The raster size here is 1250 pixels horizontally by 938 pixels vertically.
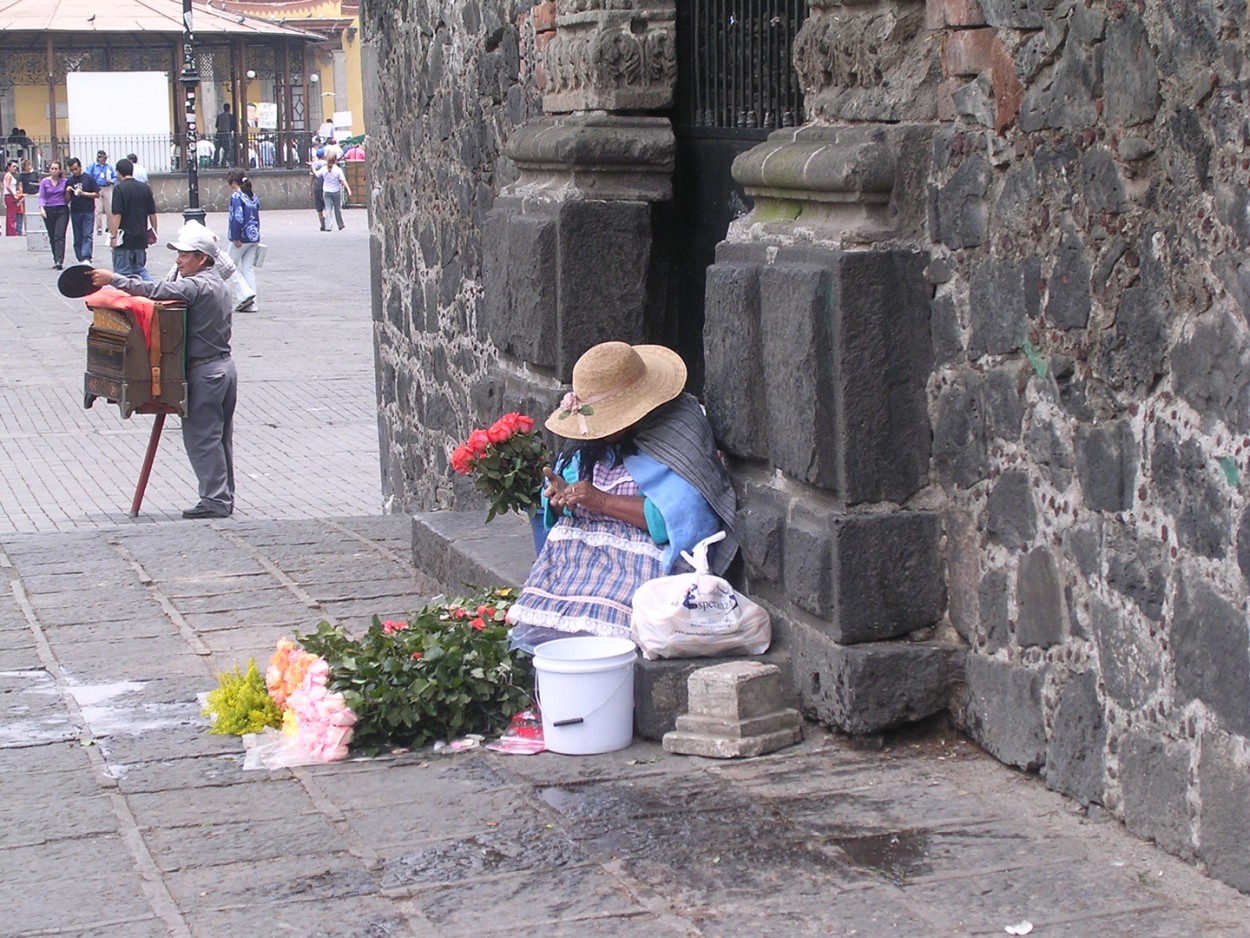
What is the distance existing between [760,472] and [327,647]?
4.07 feet

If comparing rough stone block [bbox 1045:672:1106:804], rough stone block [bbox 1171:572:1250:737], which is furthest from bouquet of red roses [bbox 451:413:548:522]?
rough stone block [bbox 1171:572:1250:737]

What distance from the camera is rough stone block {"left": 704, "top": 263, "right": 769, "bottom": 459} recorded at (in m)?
4.51

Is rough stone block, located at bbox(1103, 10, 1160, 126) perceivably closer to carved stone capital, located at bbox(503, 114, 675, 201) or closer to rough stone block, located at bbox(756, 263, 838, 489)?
rough stone block, located at bbox(756, 263, 838, 489)

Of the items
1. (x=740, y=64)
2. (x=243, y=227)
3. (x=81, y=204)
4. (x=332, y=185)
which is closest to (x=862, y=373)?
(x=740, y=64)

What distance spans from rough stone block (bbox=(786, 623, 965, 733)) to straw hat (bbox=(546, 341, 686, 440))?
86cm

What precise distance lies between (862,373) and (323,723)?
61.8 inches

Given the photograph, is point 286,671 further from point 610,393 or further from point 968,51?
point 968,51

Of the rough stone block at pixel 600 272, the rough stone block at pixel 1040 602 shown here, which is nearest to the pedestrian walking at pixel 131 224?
the rough stone block at pixel 600 272

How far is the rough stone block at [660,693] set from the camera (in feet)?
14.4

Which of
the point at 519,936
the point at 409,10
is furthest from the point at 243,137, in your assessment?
the point at 519,936

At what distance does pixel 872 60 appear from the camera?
419 cm

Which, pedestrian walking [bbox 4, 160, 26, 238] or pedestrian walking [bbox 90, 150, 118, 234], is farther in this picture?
pedestrian walking [bbox 4, 160, 26, 238]

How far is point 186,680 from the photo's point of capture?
5.16 metres

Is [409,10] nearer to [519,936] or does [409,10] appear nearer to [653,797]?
[653,797]
